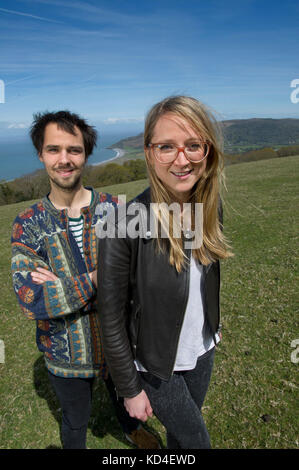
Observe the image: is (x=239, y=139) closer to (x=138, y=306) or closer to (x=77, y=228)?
(x=77, y=228)

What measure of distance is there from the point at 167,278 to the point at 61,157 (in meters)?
1.52

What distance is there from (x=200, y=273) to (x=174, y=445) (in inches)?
74.0

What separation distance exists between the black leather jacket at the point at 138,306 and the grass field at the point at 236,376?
72.4 inches

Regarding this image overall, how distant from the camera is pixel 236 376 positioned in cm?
573

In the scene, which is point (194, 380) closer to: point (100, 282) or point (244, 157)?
point (100, 282)

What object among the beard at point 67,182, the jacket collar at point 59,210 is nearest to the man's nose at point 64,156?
the beard at point 67,182

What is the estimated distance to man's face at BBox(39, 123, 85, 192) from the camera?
2924 mm

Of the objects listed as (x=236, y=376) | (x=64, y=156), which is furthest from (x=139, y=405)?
(x=236, y=376)

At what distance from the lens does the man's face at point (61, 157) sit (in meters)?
2.92

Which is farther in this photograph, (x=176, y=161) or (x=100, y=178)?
(x=100, y=178)
